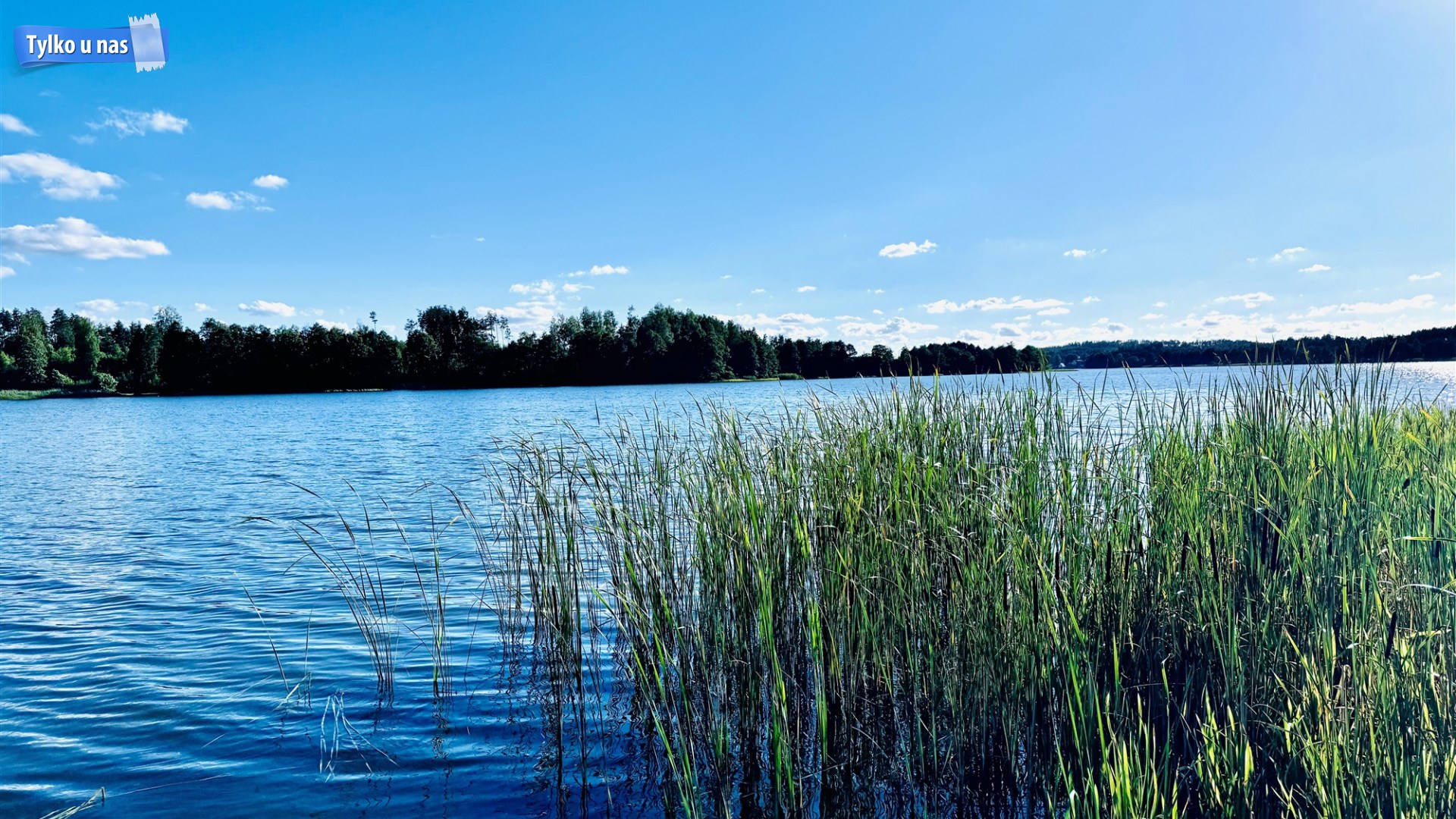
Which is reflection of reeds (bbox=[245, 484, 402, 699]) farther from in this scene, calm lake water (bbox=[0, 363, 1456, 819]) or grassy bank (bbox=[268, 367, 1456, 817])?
grassy bank (bbox=[268, 367, 1456, 817])

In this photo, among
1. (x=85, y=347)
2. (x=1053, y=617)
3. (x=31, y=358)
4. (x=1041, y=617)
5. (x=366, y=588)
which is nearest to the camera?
(x=1053, y=617)

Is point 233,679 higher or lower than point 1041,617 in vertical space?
lower

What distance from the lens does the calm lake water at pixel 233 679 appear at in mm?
4621

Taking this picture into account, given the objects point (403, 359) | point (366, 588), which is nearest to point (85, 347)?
point (403, 359)

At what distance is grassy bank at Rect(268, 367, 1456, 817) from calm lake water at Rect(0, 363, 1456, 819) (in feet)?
2.40

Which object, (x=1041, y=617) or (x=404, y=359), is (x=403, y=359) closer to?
(x=404, y=359)

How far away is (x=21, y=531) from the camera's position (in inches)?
513

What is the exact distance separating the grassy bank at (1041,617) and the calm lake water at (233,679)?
732mm

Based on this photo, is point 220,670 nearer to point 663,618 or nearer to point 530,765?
point 530,765

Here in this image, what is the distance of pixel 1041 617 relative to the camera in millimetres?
3523

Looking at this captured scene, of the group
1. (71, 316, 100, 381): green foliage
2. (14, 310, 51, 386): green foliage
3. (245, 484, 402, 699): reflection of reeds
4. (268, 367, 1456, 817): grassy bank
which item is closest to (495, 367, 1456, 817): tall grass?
(268, 367, 1456, 817): grassy bank

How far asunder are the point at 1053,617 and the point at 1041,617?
0.37 feet

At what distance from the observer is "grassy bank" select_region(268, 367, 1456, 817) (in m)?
2.81

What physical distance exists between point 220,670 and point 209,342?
9461 centimetres
